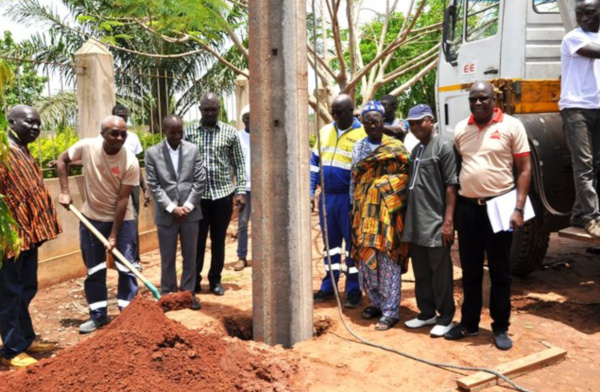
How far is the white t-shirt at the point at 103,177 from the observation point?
5.04 metres

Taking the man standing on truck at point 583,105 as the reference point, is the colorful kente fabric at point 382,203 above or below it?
below

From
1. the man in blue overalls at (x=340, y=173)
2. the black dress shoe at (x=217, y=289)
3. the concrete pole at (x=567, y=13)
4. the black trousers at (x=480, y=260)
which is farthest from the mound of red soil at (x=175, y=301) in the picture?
the concrete pole at (x=567, y=13)

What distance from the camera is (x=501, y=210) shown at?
4.08 metres

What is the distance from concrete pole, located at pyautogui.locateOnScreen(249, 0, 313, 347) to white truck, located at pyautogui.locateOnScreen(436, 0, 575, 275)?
2.04 metres

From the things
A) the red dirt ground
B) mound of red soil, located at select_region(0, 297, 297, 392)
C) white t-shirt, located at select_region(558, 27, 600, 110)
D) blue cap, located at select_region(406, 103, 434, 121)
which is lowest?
the red dirt ground

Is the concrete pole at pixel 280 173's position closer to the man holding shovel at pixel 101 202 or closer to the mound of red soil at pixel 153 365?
the mound of red soil at pixel 153 365

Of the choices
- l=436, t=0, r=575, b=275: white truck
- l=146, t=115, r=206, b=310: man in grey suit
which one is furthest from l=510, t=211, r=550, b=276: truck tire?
l=146, t=115, r=206, b=310: man in grey suit

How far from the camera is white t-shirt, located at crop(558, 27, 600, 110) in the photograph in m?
4.50

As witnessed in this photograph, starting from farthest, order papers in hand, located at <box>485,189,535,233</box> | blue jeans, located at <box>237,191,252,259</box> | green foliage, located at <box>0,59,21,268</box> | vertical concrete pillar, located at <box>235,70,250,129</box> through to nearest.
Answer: vertical concrete pillar, located at <box>235,70,250,129</box> → blue jeans, located at <box>237,191,252,259</box> → papers in hand, located at <box>485,189,535,233</box> → green foliage, located at <box>0,59,21,268</box>

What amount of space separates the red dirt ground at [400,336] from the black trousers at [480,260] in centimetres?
24

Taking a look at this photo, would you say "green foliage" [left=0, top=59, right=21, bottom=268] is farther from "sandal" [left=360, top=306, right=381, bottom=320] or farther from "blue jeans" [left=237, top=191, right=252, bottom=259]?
"blue jeans" [left=237, top=191, right=252, bottom=259]

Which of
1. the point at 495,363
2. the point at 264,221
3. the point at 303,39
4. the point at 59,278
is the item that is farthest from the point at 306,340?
the point at 59,278

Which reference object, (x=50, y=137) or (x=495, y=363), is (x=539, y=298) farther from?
(x=50, y=137)

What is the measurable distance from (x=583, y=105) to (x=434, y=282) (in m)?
1.74
